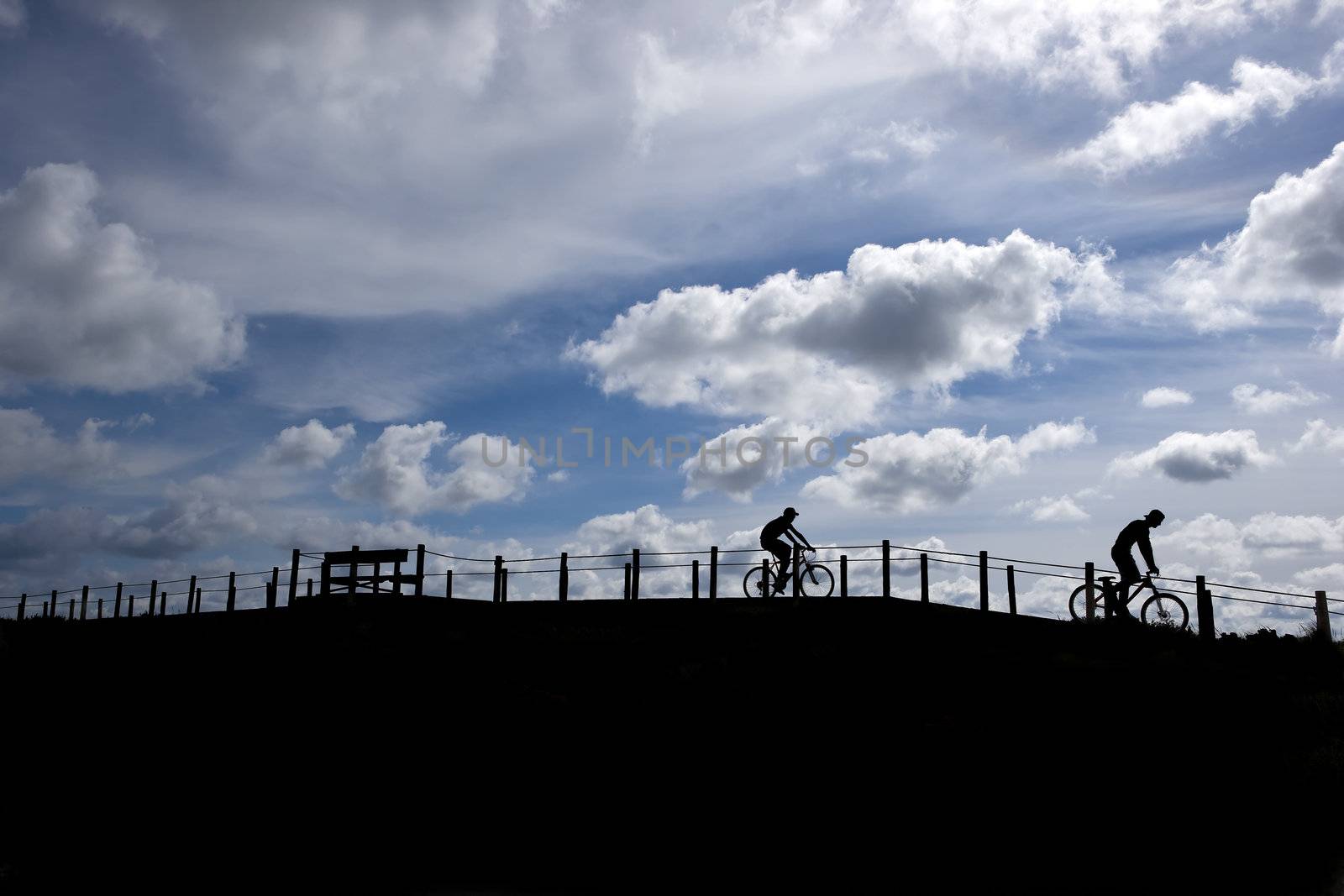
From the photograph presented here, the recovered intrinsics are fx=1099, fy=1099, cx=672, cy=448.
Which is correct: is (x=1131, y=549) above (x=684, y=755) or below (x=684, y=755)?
above

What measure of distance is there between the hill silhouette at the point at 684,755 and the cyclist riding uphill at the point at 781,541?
837 millimetres

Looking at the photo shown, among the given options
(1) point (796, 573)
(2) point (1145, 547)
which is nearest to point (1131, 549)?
(2) point (1145, 547)

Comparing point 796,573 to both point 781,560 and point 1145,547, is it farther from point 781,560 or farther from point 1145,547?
point 1145,547

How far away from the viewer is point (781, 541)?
24906 millimetres

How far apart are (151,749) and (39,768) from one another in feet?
6.42

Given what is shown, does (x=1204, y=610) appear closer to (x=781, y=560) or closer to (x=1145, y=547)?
(x=1145, y=547)

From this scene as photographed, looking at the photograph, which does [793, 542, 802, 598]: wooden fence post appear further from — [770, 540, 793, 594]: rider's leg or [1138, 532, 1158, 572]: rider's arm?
[1138, 532, 1158, 572]: rider's arm

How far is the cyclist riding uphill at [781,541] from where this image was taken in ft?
80.2

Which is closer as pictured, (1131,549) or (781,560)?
(1131,549)

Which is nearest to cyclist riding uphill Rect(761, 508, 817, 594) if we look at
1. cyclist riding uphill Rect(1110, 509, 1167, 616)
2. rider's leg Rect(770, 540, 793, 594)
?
rider's leg Rect(770, 540, 793, 594)

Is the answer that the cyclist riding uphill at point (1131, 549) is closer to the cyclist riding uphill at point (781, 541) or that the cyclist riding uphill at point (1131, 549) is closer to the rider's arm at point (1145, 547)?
the rider's arm at point (1145, 547)

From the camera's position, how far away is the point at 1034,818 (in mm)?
16766

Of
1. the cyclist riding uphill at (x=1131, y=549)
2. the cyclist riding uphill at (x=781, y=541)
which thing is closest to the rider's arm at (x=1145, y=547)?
the cyclist riding uphill at (x=1131, y=549)

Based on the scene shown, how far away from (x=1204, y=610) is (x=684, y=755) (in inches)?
487
